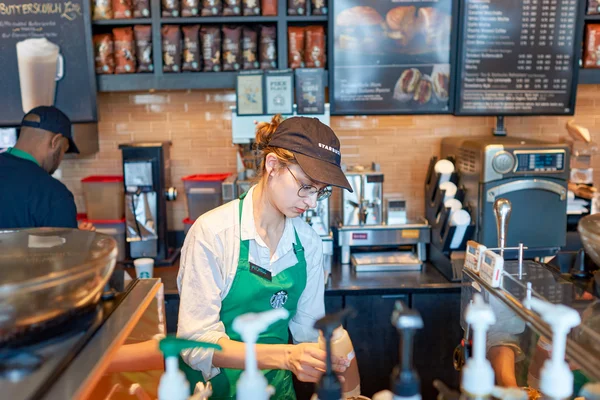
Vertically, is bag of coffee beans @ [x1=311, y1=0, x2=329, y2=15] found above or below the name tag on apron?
above

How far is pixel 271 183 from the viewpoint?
1689mm

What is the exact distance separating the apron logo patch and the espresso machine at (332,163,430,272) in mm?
1476

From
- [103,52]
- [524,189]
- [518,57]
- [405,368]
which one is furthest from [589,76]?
[405,368]

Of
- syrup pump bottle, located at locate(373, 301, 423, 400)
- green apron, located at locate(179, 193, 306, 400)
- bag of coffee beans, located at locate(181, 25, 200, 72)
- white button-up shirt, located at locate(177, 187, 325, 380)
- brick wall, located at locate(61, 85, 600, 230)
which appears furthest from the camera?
brick wall, located at locate(61, 85, 600, 230)

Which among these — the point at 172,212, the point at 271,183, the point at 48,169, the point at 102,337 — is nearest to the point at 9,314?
the point at 102,337

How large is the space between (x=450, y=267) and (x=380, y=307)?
0.43 meters

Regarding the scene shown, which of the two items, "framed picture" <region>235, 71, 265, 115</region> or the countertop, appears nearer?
the countertop

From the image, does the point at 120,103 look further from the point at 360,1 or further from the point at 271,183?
the point at 271,183

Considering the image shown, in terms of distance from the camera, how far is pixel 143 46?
3301 mm

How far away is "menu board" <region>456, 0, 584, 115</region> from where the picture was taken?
10.8 feet

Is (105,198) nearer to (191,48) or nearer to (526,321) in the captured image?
(191,48)

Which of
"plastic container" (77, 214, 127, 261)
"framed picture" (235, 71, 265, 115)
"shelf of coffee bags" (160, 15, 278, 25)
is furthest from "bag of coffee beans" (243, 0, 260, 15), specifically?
"plastic container" (77, 214, 127, 261)

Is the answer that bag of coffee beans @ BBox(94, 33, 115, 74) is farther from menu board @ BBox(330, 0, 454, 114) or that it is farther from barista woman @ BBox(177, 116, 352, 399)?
barista woman @ BBox(177, 116, 352, 399)

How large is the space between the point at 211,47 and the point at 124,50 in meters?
0.49
